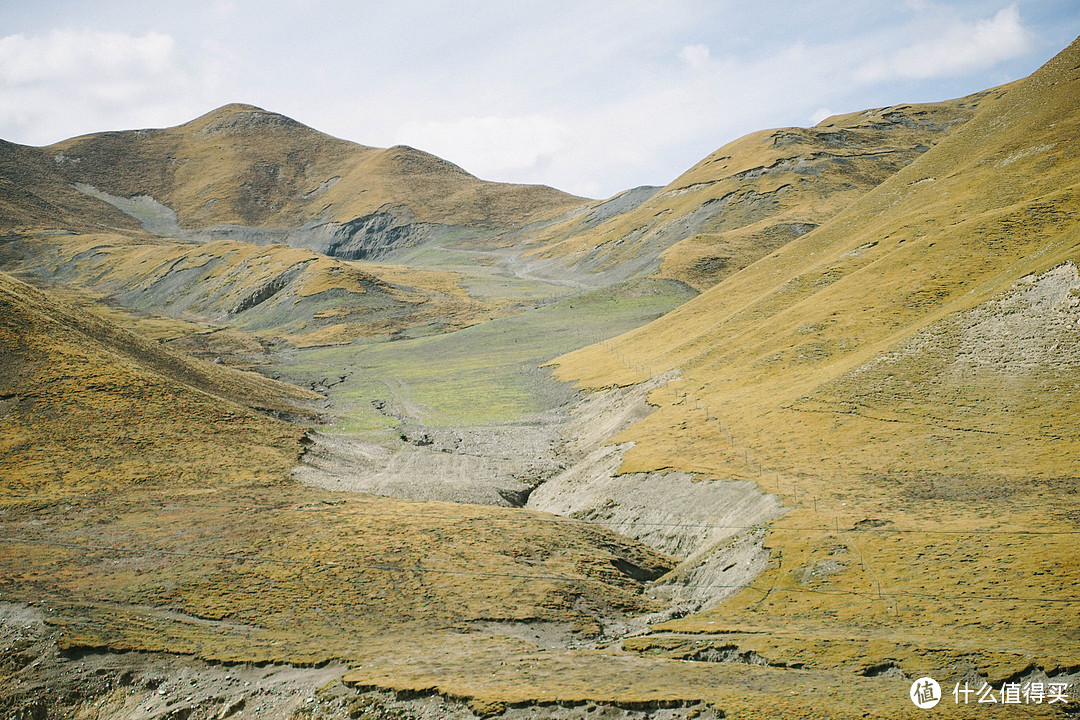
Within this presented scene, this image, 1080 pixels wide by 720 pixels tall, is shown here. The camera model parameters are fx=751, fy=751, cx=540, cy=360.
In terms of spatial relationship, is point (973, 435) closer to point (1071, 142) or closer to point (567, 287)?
point (1071, 142)

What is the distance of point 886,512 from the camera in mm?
26750

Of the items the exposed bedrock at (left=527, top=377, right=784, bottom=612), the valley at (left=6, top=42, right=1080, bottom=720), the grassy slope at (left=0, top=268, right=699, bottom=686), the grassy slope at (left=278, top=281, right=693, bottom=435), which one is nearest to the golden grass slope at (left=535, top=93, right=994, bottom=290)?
the grassy slope at (left=278, top=281, right=693, bottom=435)

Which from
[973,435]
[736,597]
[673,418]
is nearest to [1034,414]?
[973,435]

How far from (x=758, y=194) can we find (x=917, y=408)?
107m

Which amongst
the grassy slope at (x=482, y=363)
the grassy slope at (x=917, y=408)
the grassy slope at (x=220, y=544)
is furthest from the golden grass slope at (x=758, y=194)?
the grassy slope at (x=220, y=544)

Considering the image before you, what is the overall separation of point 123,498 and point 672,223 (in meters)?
117

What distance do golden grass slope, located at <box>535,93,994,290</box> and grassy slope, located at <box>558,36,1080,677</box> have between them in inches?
1771

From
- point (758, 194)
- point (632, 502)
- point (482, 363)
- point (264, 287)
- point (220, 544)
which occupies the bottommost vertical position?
point (632, 502)

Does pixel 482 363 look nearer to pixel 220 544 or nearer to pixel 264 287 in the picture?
pixel 220 544

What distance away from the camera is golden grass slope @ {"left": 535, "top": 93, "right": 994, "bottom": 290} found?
117938mm

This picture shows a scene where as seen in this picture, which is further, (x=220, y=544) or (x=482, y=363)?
(x=482, y=363)

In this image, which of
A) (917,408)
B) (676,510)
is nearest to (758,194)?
(917,408)

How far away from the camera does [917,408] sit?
35.2 m

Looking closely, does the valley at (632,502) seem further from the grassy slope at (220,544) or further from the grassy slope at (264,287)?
the grassy slope at (264,287)
